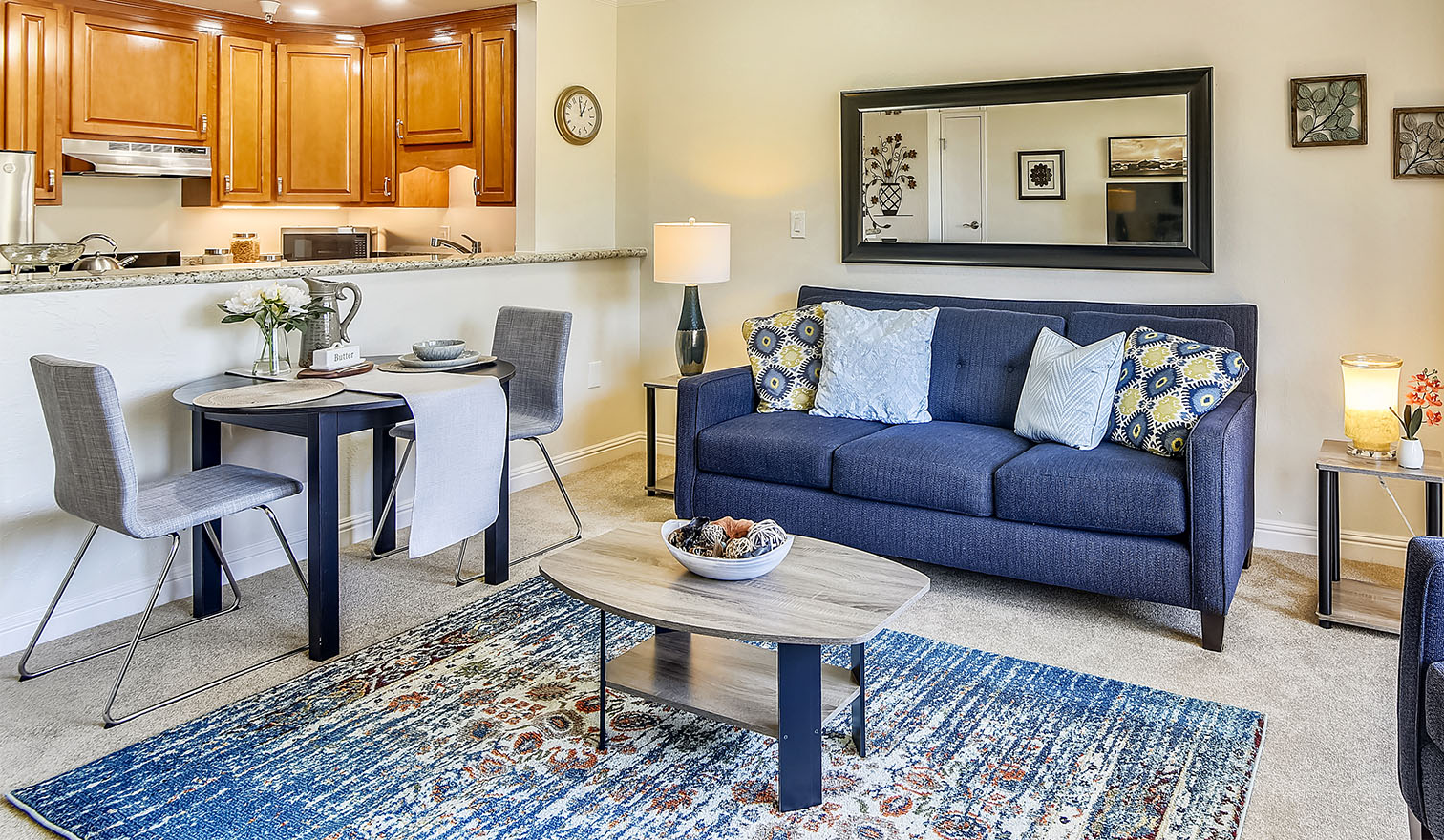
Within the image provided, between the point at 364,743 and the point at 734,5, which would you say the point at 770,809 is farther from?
the point at 734,5

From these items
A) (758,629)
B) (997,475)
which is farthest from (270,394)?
(997,475)

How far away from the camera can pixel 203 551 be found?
125 inches

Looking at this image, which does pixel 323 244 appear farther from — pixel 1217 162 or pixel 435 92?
pixel 1217 162

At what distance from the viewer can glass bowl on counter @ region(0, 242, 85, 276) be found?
120 inches

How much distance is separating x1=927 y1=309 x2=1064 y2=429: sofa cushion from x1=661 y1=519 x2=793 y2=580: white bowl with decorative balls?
171cm

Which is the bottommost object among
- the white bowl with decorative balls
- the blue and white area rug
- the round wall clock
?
the blue and white area rug

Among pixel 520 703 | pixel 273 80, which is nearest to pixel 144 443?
pixel 520 703

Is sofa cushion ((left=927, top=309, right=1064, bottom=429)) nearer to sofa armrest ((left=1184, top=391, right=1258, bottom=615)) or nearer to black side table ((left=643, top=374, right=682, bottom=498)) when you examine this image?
sofa armrest ((left=1184, top=391, right=1258, bottom=615))

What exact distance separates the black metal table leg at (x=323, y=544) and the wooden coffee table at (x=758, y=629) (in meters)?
0.82

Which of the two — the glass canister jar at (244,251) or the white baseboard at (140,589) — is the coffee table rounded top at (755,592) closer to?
the white baseboard at (140,589)

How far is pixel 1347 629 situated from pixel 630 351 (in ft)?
11.1

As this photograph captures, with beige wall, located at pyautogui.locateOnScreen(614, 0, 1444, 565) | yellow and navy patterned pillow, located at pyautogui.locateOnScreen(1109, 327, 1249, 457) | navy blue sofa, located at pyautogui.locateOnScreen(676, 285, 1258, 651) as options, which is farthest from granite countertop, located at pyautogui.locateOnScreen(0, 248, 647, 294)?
yellow and navy patterned pillow, located at pyautogui.locateOnScreen(1109, 327, 1249, 457)

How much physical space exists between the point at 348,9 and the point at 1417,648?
17.0 feet

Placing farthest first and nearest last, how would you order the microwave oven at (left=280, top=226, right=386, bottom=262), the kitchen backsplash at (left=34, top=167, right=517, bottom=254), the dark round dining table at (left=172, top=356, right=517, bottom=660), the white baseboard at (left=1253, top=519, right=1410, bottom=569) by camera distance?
the microwave oven at (left=280, top=226, right=386, bottom=262) < the kitchen backsplash at (left=34, top=167, right=517, bottom=254) < the white baseboard at (left=1253, top=519, right=1410, bottom=569) < the dark round dining table at (left=172, top=356, right=517, bottom=660)
